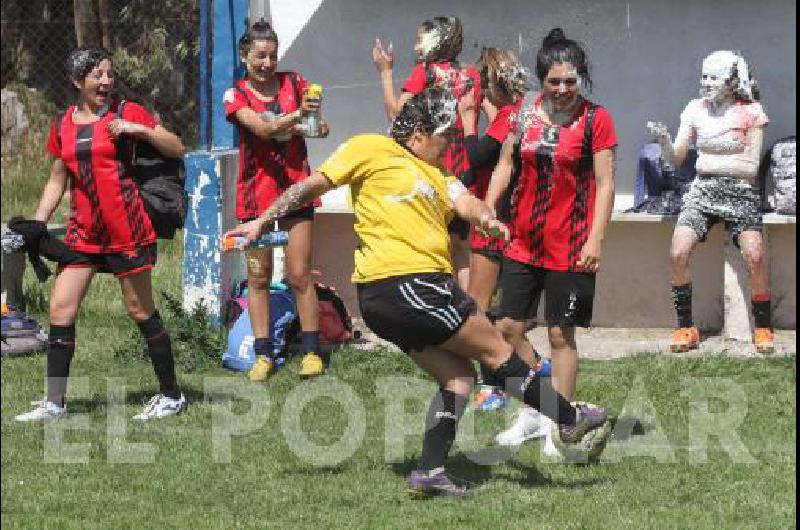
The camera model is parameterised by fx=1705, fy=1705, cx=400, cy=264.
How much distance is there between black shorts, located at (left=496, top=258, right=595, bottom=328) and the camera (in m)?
8.02

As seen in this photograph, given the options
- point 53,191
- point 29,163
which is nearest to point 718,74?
point 53,191

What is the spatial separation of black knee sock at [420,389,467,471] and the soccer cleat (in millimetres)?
641

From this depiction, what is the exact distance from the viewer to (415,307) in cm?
716

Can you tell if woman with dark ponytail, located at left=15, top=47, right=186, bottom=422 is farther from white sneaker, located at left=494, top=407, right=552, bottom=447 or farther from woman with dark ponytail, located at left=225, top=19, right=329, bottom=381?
white sneaker, located at left=494, top=407, right=552, bottom=447

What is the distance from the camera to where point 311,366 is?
32.9 feet

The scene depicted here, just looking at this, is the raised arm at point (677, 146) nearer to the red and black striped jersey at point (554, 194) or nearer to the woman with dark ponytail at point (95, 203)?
the red and black striped jersey at point (554, 194)

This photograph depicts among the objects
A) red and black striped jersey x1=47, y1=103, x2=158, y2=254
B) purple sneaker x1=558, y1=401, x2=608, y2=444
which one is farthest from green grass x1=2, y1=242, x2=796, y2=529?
red and black striped jersey x1=47, y1=103, x2=158, y2=254

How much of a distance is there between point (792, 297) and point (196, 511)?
5731 mm

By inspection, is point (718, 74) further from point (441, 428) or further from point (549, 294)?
point (441, 428)

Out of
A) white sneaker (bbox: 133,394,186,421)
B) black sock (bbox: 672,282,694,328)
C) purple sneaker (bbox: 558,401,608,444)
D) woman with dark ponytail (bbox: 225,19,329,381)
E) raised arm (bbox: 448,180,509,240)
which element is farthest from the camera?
black sock (bbox: 672,282,694,328)

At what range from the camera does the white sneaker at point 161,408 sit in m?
8.94

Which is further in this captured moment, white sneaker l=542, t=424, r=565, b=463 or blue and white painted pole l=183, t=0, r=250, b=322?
blue and white painted pole l=183, t=0, r=250, b=322

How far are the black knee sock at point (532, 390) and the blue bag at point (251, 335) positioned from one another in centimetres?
296

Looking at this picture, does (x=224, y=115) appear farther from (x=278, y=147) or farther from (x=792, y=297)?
(x=792, y=297)
